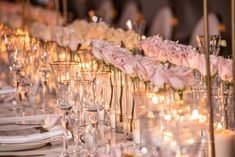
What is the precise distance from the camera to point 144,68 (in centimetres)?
182

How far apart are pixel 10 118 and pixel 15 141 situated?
61 cm

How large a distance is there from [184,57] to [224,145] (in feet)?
1.25

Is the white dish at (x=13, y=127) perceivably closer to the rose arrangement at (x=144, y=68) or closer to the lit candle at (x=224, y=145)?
the rose arrangement at (x=144, y=68)

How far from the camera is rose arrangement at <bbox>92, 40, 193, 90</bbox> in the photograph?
161 cm

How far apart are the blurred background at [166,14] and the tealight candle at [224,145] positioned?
385 centimetres

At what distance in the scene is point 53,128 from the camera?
7.06 ft

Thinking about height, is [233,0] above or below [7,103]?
above

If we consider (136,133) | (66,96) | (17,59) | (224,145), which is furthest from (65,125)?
(17,59)

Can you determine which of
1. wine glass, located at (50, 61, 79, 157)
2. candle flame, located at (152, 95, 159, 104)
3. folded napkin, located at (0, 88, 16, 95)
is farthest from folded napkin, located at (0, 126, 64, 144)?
folded napkin, located at (0, 88, 16, 95)

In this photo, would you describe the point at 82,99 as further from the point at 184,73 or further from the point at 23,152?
the point at 184,73

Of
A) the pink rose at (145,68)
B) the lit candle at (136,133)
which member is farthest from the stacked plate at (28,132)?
the pink rose at (145,68)

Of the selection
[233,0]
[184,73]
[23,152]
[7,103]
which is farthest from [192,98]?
[7,103]

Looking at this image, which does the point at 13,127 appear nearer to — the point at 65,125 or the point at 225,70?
the point at 65,125

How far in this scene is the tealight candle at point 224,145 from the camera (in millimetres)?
1716
